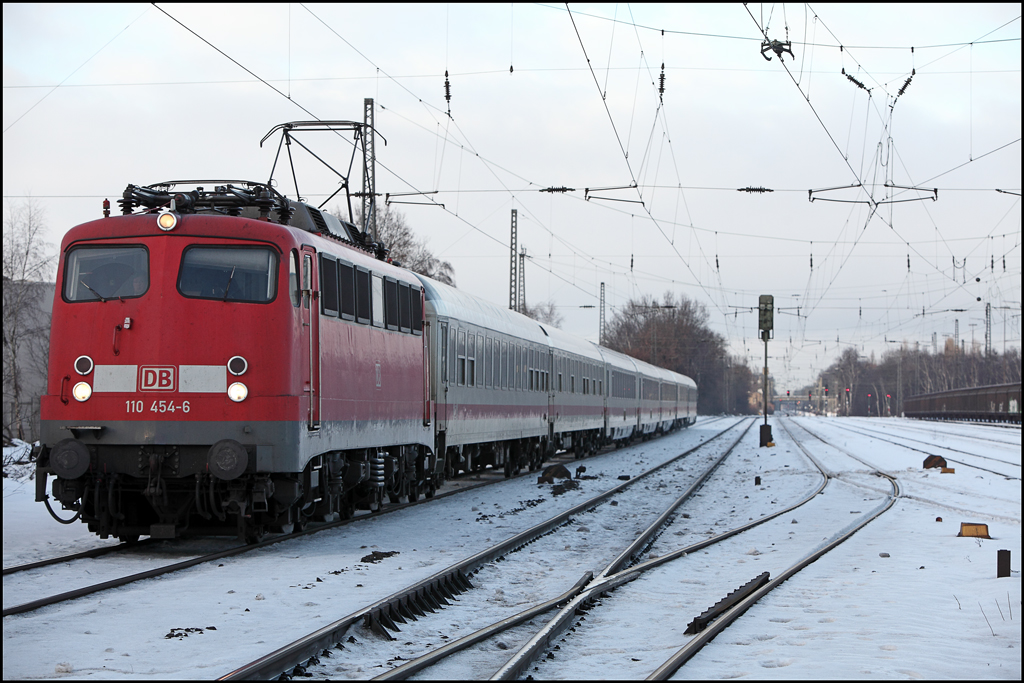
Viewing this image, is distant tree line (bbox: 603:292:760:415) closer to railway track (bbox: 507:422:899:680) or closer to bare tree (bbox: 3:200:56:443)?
bare tree (bbox: 3:200:56:443)

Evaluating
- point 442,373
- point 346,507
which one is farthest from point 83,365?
point 442,373

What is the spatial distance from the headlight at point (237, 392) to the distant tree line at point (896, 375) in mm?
124823

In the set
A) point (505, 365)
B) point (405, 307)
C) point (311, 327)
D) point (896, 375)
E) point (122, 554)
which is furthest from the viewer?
point (896, 375)

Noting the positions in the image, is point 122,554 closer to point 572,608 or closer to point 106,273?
point 106,273

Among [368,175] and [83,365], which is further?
[368,175]

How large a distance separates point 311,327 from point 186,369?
144 centimetres

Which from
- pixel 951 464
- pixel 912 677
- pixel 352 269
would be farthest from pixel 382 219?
pixel 912 677

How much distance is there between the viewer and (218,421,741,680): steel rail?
6.21 m

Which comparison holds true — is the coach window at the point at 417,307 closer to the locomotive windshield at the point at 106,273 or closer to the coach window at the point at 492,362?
the locomotive windshield at the point at 106,273

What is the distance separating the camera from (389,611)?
792cm

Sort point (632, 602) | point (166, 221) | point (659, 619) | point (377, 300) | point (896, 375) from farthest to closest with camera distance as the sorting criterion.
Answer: point (896, 375) → point (377, 300) → point (166, 221) → point (632, 602) → point (659, 619)

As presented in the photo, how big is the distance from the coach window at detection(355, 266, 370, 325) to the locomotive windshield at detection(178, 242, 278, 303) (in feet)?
7.06

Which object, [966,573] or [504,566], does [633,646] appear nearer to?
[504,566]

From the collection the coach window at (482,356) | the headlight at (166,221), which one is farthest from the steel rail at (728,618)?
the coach window at (482,356)
